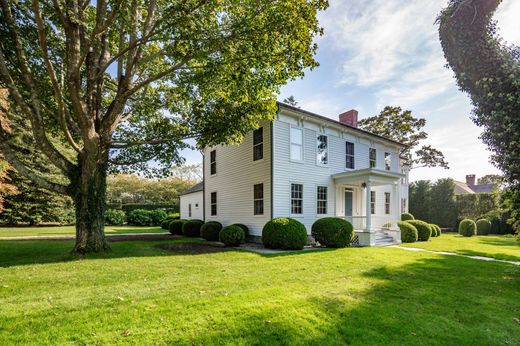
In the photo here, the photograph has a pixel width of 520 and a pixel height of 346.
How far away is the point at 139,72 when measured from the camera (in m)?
10.8

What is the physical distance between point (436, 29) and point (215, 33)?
589cm

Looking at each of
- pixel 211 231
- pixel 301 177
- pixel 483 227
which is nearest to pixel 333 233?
pixel 301 177

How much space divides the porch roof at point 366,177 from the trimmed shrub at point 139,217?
796 inches

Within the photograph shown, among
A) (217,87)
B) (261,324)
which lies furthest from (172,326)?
(217,87)

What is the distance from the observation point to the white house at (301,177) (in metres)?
12.3

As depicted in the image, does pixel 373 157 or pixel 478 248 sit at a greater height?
pixel 373 157

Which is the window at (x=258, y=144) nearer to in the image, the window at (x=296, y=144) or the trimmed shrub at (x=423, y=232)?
the window at (x=296, y=144)

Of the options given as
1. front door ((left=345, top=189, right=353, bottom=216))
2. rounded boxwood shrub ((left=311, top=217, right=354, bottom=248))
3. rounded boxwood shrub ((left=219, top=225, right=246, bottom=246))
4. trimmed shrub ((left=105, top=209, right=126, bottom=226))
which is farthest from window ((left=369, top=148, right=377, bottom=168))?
trimmed shrub ((left=105, top=209, right=126, bottom=226))

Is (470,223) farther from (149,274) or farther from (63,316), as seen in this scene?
(63,316)

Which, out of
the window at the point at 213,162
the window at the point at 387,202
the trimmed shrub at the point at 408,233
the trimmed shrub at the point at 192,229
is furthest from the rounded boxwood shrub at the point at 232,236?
the window at the point at 387,202

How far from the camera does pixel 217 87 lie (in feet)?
30.7

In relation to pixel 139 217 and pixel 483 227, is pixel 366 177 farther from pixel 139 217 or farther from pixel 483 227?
pixel 139 217

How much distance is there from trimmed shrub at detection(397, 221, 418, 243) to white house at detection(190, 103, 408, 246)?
56 centimetres

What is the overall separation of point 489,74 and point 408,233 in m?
10.2
